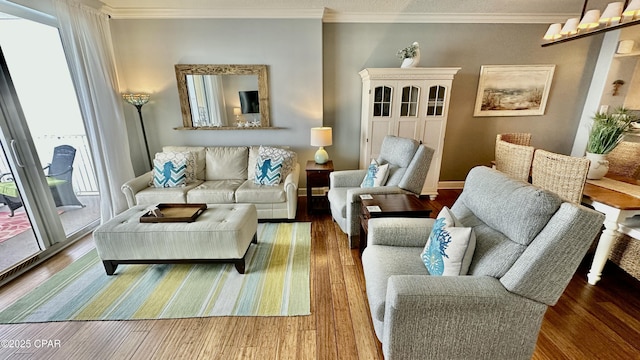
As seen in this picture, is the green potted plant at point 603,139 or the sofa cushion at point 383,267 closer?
the sofa cushion at point 383,267

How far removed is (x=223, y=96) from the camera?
130 inches

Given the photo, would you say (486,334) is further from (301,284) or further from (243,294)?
(243,294)

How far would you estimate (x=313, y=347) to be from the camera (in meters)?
1.43

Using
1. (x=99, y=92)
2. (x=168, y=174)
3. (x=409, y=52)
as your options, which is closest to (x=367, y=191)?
(x=409, y=52)

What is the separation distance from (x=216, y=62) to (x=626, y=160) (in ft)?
14.9

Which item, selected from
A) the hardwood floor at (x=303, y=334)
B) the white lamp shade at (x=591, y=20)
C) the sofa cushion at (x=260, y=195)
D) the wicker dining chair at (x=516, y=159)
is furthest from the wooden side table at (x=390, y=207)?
the white lamp shade at (x=591, y=20)

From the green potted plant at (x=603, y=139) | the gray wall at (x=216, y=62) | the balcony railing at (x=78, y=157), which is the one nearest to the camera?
the green potted plant at (x=603, y=139)

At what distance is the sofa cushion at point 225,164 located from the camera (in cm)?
318

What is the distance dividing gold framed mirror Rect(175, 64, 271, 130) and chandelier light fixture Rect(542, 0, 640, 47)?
3043 millimetres

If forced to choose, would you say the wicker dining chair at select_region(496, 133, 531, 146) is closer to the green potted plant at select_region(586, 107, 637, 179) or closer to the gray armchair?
the green potted plant at select_region(586, 107, 637, 179)

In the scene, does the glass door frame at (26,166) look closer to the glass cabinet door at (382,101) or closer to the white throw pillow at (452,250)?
the white throw pillow at (452,250)

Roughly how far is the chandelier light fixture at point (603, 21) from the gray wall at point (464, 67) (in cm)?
129

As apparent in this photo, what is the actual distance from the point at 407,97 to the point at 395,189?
1542mm

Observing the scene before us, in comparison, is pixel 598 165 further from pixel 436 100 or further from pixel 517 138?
pixel 436 100
